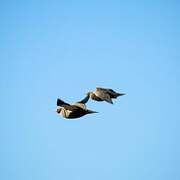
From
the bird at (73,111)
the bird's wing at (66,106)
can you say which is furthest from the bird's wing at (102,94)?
the bird's wing at (66,106)

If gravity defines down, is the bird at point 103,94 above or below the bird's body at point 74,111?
above

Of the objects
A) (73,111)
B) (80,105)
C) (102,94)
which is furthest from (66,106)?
(102,94)

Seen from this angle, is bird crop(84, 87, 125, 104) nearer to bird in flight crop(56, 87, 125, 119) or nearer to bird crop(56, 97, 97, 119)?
bird in flight crop(56, 87, 125, 119)

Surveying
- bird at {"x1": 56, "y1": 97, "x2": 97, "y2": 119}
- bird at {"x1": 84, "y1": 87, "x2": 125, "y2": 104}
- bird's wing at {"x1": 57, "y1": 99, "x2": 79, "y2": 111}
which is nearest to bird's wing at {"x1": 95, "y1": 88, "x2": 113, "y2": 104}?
bird at {"x1": 84, "y1": 87, "x2": 125, "y2": 104}

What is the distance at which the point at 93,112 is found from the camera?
60.8ft

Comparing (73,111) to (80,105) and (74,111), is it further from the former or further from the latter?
(80,105)

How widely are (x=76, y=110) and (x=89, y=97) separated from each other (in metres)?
1.90

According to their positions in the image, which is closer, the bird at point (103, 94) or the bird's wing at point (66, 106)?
the bird's wing at point (66, 106)

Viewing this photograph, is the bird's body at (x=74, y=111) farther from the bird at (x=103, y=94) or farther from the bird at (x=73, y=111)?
the bird at (x=103, y=94)
